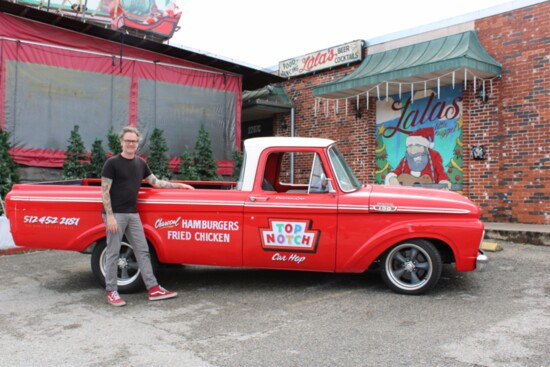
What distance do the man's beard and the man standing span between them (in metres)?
8.43

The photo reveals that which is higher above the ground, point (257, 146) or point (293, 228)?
point (257, 146)

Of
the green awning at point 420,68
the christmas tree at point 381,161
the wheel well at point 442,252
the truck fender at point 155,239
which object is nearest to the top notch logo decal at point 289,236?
the wheel well at point 442,252

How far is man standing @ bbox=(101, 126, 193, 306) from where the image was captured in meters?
5.05

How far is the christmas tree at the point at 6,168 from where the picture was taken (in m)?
9.23

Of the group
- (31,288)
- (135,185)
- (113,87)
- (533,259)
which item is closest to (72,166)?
(113,87)

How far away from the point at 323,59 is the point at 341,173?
A: 9234 mm

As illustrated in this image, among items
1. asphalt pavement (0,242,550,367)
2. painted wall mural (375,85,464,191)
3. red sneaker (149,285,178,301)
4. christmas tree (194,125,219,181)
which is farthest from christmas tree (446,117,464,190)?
red sneaker (149,285,178,301)

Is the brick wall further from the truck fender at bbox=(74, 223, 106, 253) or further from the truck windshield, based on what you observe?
the truck fender at bbox=(74, 223, 106, 253)

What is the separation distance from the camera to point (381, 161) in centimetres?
1296

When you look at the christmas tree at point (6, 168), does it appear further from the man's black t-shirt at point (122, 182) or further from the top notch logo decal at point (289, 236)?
the top notch logo decal at point (289, 236)

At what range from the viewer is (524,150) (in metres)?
10.0

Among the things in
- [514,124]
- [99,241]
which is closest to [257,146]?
[99,241]

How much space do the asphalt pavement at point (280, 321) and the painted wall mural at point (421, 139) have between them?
5.20 m

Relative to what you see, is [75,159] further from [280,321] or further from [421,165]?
[421,165]
